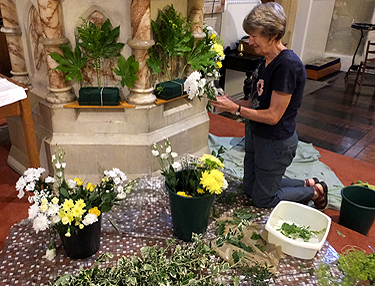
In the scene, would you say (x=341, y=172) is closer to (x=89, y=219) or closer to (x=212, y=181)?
(x=212, y=181)

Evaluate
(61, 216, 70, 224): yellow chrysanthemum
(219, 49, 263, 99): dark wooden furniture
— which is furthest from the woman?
(219, 49, 263, 99): dark wooden furniture

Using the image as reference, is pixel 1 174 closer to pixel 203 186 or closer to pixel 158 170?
pixel 158 170

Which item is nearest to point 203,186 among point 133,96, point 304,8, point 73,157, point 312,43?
point 133,96

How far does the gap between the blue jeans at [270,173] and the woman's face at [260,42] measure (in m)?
0.60

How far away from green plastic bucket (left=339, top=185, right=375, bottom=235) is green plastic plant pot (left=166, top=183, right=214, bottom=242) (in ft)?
3.68

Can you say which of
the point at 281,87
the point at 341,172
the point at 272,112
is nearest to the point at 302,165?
the point at 341,172

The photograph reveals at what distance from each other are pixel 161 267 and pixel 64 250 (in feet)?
2.42

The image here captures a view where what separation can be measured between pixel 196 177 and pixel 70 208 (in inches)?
31.5

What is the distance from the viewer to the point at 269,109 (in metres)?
2.14

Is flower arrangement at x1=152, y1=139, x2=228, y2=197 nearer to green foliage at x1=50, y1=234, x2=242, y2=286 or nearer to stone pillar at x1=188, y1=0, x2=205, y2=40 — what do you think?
green foliage at x1=50, y1=234, x2=242, y2=286

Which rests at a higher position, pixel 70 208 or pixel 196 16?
pixel 196 16

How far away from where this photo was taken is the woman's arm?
6.82 ft

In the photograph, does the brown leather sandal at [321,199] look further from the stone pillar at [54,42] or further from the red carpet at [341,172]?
the stone pillar at [54,42]

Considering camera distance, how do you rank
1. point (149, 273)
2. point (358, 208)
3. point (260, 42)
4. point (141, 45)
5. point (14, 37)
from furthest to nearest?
point (14, 37) → point (141, 45) → point (358, 208) → point (260, 42) → point (149, 273)
